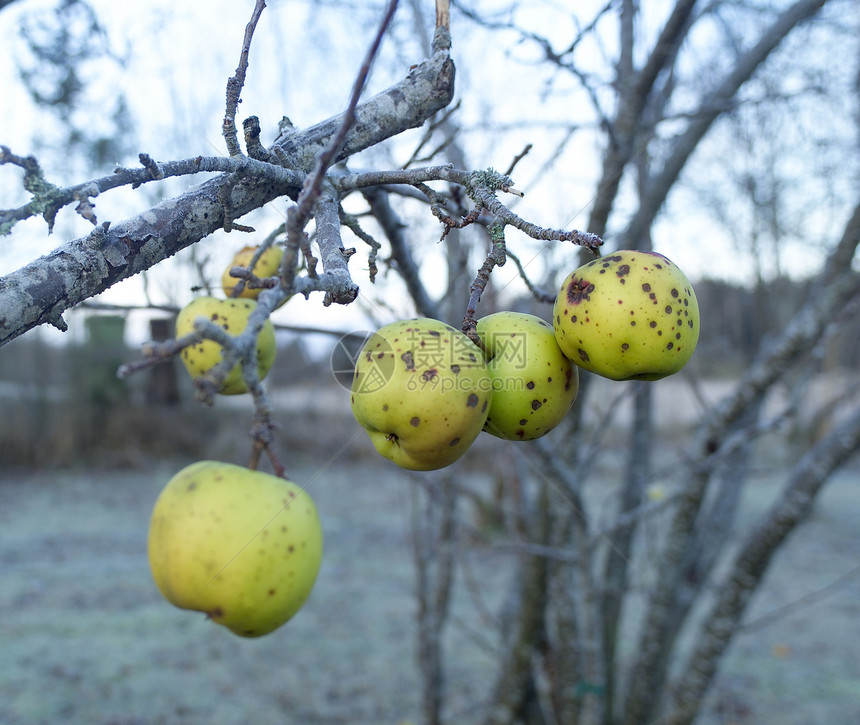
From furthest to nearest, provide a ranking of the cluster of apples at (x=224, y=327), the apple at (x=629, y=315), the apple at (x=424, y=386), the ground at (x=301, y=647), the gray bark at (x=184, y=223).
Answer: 1. the ground at (x=301, y=647)
2. the cluster of apples at (x=224, y=327)
3. the apple at (x=629, y=315)
4. the apple at (x=424, y=386)
5. the gray bark at (x=184, y=223)

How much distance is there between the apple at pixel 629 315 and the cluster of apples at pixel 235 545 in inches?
21.4

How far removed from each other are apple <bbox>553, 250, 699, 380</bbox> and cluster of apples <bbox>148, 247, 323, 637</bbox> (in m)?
0.54

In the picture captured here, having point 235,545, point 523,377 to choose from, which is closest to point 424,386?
point 523,377

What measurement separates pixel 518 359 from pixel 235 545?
563 millimetres

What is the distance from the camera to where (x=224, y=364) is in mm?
659

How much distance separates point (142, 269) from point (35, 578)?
6.22 m

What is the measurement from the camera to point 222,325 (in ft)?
4.44

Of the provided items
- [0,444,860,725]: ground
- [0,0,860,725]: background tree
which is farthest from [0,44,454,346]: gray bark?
[0,444,860,725]: ground

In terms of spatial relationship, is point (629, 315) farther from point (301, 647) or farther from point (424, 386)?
point (301, 647)

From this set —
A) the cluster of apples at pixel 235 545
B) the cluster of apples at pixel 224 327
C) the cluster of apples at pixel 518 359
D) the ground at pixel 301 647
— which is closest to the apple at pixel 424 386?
the cluster of apples at pixel 518 359

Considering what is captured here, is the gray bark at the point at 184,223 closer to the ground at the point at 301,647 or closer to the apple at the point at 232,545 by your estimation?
the apple at the point at 232,545

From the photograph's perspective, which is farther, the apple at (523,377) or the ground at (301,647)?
the ground at (301,647)

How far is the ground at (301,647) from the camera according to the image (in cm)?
417

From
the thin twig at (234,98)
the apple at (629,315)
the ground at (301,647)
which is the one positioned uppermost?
the thin twig at (234,98)
